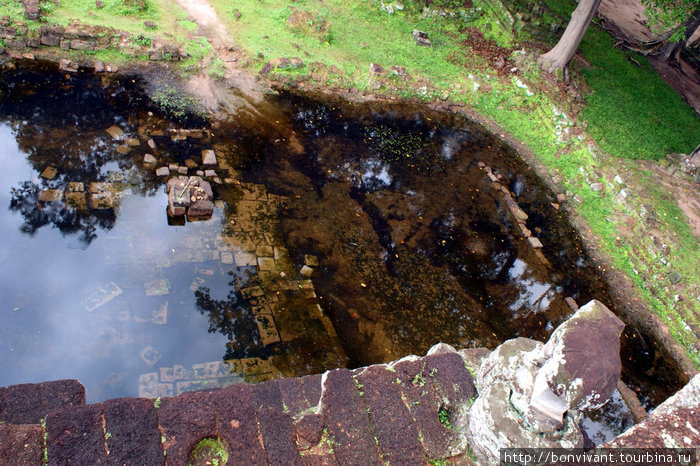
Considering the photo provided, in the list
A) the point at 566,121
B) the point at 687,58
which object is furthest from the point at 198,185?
the point at 687,58

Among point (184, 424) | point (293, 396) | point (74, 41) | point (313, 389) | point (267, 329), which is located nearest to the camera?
point (184, 424)

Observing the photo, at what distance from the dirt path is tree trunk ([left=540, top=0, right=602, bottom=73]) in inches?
332

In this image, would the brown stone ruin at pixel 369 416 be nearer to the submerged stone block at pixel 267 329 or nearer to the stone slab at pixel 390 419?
the stone slab at pixel 390 419

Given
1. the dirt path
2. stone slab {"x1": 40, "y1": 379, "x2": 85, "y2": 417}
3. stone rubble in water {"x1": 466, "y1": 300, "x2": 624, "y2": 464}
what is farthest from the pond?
stone rubble in water {"x1": 466, "y1": 300, "x2": 624, "y2": 464}

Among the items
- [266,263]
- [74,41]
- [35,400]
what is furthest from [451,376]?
[74,41]

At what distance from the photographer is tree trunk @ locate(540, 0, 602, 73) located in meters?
12.6

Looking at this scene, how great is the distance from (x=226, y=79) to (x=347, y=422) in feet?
30.6

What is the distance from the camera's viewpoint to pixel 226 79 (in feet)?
36.5

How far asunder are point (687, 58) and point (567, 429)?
63.0 ft

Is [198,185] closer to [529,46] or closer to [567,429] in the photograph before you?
[567,429]

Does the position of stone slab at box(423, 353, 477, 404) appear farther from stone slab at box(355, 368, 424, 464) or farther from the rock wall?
the rock wall

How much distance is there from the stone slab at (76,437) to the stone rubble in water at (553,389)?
9.52 ft

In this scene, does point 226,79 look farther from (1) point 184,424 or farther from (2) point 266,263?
(1) point 184,424

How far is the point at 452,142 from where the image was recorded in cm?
1171
